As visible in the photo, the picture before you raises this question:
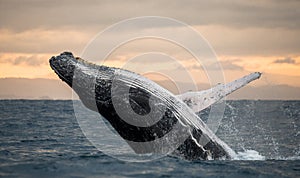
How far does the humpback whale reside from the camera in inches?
341

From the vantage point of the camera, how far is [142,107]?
891cm

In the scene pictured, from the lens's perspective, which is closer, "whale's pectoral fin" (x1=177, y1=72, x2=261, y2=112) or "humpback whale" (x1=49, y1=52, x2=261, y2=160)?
"humpback whale" (x1=49, y1=52, x2=261, y2=160)

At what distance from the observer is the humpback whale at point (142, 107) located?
8.67 metres

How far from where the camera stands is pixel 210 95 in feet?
32.0

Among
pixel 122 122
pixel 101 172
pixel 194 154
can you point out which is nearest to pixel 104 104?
pixel 122 122

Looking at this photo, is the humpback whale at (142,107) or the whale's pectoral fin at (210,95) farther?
the whale's pectoral fin at (210,95)

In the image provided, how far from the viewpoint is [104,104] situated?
8.86m

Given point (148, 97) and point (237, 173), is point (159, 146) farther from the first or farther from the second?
point (237, 173)

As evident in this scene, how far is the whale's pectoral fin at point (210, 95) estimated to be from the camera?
383 inches

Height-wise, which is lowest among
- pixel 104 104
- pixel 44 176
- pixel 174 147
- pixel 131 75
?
pixel 44 176

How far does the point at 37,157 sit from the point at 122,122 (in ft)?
8.92

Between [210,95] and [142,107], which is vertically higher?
[210,95]

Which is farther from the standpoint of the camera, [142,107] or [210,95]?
[210,95]

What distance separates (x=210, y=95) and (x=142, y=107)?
5.59 ft
